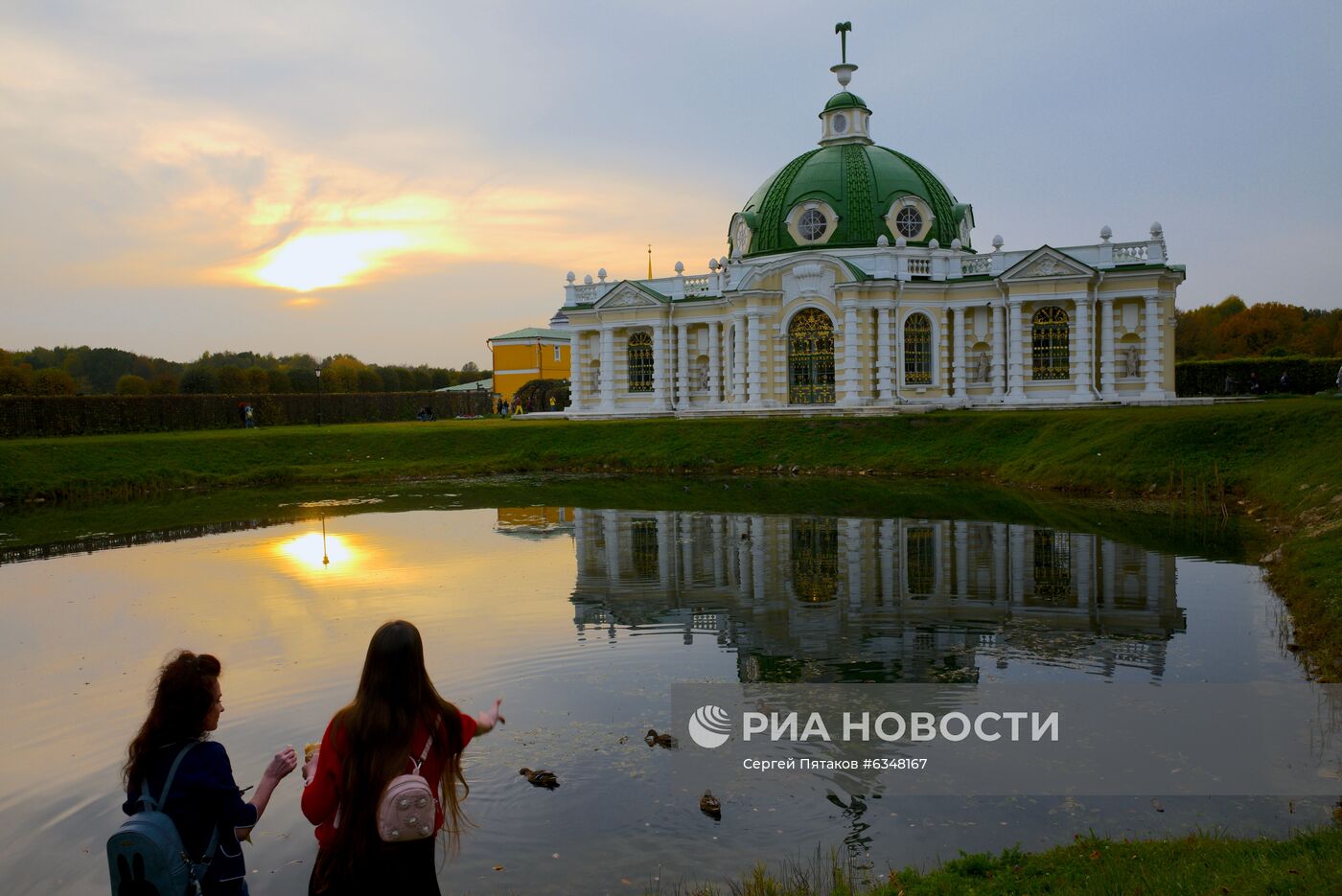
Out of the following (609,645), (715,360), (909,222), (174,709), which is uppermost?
(909,222)

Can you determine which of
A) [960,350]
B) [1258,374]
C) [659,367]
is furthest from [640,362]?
[1258,374]

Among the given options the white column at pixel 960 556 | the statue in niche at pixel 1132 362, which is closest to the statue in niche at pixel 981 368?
the statue in niche at pixel 1132 362

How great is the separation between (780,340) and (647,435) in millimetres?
8070

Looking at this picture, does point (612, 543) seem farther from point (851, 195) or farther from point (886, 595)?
point (851, 195)

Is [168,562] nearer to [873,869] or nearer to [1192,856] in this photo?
[873,869]

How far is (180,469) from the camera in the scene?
38.7 metres

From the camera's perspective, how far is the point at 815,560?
1903 cm

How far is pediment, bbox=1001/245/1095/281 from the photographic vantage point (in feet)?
139

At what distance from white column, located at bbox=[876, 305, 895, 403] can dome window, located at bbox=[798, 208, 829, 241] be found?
5.19 m

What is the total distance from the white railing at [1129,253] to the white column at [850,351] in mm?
10160

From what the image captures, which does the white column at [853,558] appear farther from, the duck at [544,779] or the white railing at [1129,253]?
the white railing at [1129,253]

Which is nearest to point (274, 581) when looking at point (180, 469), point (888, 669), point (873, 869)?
point (888, 669)

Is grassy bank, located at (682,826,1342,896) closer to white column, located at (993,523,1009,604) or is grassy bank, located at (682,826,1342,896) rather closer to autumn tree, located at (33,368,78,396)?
white column, located at (993,523,1009,604)

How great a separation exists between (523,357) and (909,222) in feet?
124
